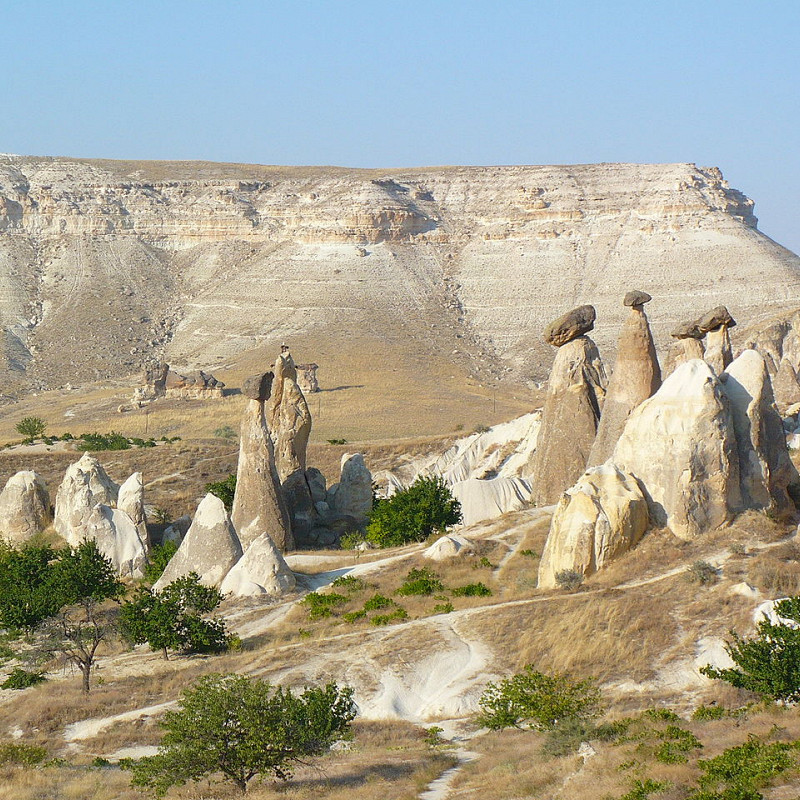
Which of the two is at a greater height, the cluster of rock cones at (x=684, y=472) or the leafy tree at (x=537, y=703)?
the cluster of rock cones at (x=684, y=472)

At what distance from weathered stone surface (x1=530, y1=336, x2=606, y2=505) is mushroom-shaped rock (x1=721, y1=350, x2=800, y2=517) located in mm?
4671

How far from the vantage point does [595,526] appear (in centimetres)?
2150

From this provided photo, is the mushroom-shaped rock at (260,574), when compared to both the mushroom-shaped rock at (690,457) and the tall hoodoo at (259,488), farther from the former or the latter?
the mushroom-shaped rock at (690,457)

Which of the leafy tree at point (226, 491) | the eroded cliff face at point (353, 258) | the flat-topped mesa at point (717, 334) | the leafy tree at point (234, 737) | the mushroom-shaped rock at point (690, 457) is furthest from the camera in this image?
the eroded cliff face at point (353, 258)

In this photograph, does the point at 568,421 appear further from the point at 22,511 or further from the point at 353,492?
the point at 22,511

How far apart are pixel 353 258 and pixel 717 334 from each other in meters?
79.7

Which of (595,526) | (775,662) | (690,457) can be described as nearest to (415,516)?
(595,526)

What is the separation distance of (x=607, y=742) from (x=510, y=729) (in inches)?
101

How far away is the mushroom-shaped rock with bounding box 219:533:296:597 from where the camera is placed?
82.2 ft

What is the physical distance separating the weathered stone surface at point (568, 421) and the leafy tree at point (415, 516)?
256cm

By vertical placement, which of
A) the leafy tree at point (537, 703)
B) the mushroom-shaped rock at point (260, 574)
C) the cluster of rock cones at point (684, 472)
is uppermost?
the cluster of rock cones at point (684, 472)

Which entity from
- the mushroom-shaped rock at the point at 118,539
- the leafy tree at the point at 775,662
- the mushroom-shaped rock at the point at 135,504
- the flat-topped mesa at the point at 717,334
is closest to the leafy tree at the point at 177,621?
the mushroom-shaped rock at the point at 118,539

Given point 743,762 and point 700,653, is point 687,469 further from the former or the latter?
point 743,762

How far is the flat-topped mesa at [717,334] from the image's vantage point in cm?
2986
